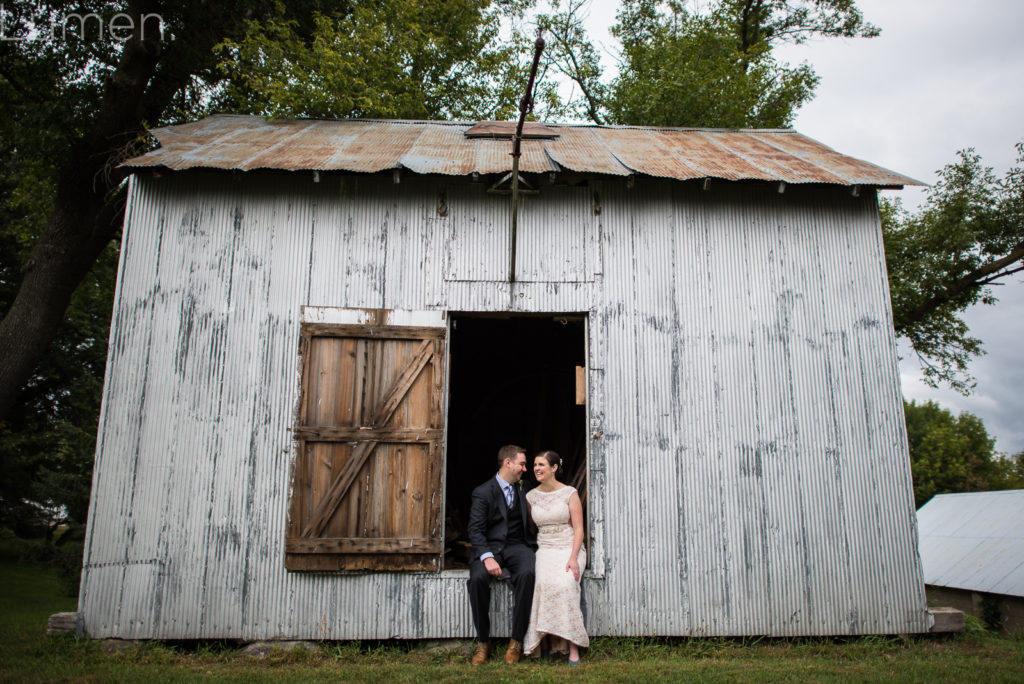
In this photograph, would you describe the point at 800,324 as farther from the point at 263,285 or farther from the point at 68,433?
the point at 68,433

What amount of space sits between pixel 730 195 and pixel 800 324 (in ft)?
4.78

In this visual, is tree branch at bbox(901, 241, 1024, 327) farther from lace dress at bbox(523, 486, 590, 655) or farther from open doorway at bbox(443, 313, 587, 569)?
lace dress at bbox(523, 486, 590, 655)

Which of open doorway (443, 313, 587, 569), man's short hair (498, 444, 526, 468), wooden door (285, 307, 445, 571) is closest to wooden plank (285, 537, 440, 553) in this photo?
wooden door (285, 307, 445, 571)

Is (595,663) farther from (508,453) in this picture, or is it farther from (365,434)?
(365,434)

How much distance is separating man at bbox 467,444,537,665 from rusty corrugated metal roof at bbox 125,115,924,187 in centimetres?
288

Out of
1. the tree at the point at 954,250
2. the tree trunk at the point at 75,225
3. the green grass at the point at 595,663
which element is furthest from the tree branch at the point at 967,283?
the tree trunk at the point at 75,225

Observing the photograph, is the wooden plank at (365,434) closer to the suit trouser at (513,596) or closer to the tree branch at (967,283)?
the suit trouser at (513,596)

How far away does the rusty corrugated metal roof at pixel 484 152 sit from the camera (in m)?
6.05

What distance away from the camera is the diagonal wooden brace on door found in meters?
5.50

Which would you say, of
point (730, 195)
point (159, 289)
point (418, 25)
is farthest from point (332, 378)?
point (418, 25)

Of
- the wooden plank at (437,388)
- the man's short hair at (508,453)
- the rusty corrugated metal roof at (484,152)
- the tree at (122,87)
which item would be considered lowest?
the man's short hair at (508,453)

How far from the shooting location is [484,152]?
6.73 meters

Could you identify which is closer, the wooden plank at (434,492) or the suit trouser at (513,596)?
the suit trouser at (513,596)

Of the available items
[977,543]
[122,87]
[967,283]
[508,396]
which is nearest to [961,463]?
[977,543]
